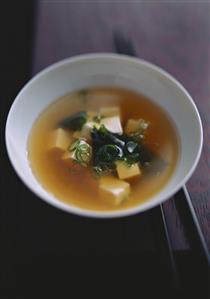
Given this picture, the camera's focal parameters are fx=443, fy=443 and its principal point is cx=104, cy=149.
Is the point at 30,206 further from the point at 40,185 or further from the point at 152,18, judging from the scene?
the point at 152,18

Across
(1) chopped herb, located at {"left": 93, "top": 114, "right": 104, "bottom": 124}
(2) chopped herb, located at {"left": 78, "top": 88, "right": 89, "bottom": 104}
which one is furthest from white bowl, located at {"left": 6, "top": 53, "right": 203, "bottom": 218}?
(1) chopped herb, located at {"left": 93, "top": 114, "right": 104, "bottom": 124}

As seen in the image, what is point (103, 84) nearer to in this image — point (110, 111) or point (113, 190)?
point (110, 111)

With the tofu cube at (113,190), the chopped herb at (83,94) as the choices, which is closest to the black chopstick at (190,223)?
the tofu cube at (113,190)

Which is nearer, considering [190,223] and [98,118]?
[190,223]

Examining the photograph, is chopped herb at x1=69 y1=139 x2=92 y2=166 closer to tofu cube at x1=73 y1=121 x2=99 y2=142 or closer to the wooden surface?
tofu cube at x1=73 y1=121 x2=99 y2=142

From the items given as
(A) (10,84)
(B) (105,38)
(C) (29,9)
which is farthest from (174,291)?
(C) (29,9)

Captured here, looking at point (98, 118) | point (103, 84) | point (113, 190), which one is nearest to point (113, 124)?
point (98, 118)

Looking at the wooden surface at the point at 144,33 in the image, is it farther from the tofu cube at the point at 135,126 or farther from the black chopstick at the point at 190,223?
the black chopstick at the point at 190,223

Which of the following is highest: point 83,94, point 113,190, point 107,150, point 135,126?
point 83,94
